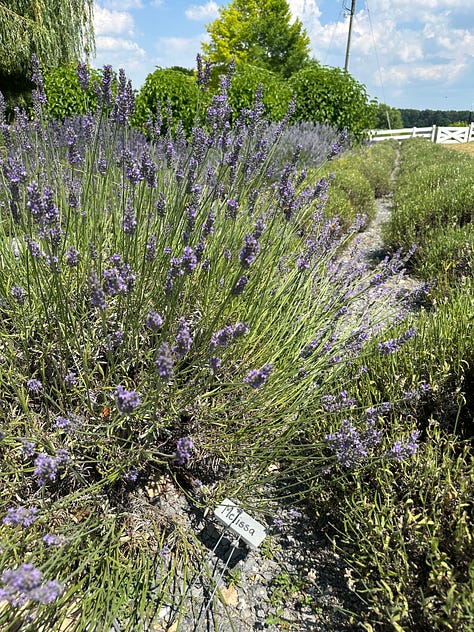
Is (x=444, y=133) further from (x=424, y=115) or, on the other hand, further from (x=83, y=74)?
(x=424, y=115)

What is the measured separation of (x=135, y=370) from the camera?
1.88 metres

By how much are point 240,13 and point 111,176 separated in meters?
27.6

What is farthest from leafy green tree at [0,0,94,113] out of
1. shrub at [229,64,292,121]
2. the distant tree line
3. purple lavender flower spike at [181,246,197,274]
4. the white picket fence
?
the distant tree line

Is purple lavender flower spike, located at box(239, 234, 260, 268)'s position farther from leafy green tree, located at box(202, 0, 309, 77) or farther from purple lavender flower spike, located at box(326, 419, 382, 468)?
leafy green tree, located at box(202, 0, 309, 77)

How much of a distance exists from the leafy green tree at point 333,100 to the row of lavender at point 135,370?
27.7 ft

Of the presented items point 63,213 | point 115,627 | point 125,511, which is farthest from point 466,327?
point 63,213

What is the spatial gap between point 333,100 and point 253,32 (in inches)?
753

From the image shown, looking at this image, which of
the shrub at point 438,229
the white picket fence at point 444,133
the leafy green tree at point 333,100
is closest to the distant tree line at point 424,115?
the white picket fence at point 444,133

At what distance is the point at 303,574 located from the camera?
62.4 inches

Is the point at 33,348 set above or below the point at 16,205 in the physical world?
below

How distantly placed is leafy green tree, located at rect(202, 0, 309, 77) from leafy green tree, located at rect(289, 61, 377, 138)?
52.6 ft

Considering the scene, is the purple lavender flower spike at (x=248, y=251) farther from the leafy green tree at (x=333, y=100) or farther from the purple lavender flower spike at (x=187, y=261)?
the leafy green tree at (x=333, y=100)

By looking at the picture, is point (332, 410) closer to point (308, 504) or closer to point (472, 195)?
point (308, 504)

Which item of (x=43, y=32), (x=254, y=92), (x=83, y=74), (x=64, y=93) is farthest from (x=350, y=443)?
(x=43, y=32)
